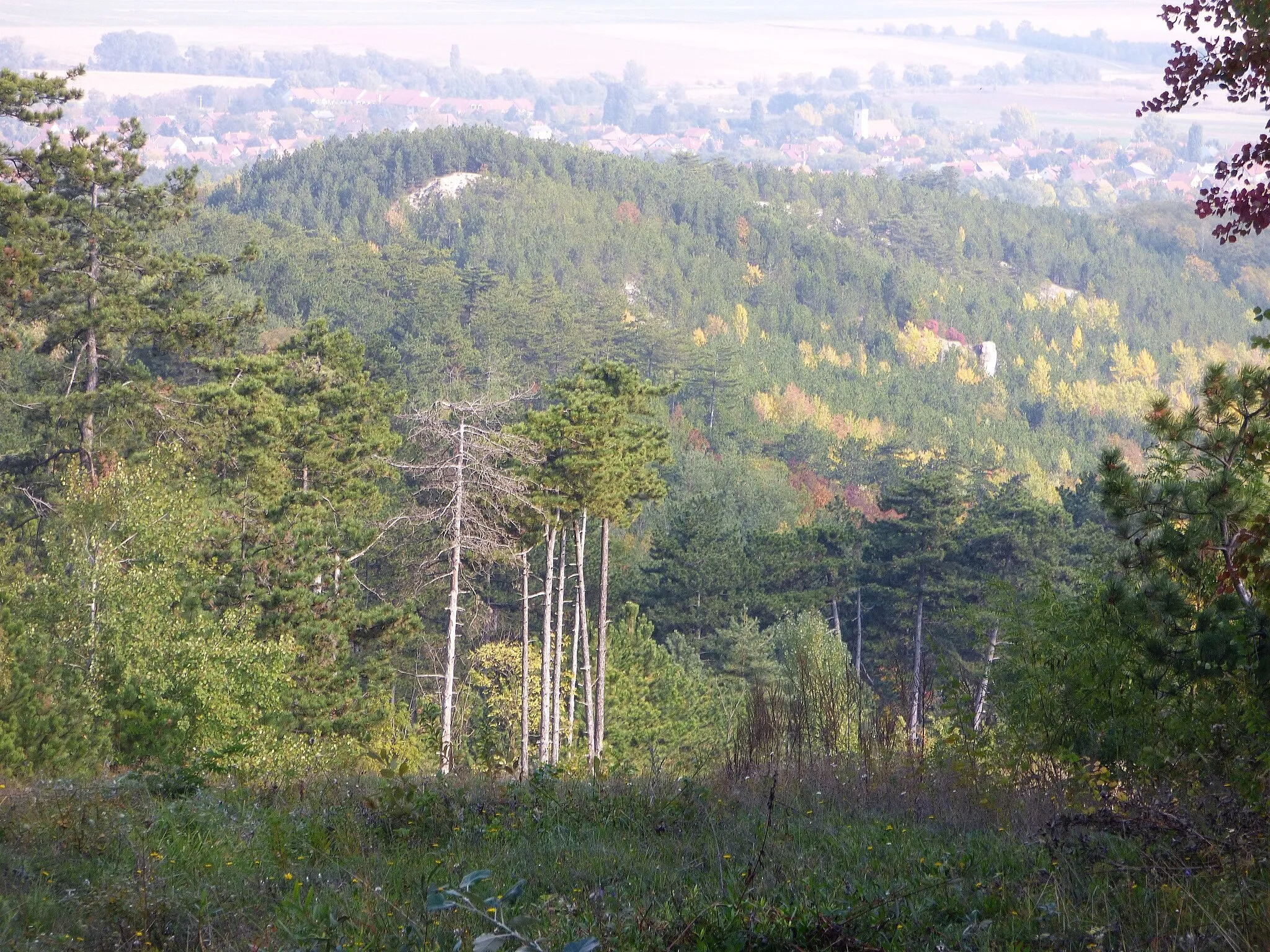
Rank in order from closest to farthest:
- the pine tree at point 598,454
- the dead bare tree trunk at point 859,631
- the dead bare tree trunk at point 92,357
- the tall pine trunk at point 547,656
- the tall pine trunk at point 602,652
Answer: the tall pine trunk at point 547,656
the dead bare tree trunk at point 92,357
the pine tree at point 598,454
the tall pine trunk at point 602,652
the dead bare tree trunk at point 859,631

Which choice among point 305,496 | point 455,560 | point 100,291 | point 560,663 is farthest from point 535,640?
point 100,291

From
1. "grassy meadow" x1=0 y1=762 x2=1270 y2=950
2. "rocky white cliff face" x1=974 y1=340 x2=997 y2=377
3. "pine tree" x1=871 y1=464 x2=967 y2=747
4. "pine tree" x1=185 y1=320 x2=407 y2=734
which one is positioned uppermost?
"grassy meadow" x1=0 y1=762 x2=1270 y2=950

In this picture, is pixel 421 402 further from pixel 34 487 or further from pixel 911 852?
→ pixel 911 852

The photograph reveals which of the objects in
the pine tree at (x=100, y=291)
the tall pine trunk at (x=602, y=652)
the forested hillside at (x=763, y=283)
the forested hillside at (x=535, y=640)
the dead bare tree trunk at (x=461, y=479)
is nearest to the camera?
the forested hillside at (x=535, y=640)

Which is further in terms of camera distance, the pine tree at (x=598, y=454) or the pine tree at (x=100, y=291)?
the pine tree at (x=598, y=454)

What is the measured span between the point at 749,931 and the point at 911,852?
133 cm

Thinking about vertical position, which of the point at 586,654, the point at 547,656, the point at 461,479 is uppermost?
the point at 461,479

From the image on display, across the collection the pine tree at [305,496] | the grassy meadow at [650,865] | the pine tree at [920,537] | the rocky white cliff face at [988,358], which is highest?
the grassy meadow at [650,865]

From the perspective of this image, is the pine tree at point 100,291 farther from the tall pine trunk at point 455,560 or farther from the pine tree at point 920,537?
the pine tree at point 920,537

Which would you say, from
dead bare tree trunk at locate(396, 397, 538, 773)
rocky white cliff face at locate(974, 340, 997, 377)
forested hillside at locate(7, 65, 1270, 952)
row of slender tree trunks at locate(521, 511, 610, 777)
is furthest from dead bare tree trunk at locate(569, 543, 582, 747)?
rocky white cliff face at locate(974, 340, 997, 377)

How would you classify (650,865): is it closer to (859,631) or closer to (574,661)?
(574,661)

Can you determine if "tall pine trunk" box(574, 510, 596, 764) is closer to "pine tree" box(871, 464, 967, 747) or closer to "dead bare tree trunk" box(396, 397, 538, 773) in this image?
"dead bare tree trunk" box(396, 397, 538, 773)

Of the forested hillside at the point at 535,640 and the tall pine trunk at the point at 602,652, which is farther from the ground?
the forested hillside at the point at 535,640

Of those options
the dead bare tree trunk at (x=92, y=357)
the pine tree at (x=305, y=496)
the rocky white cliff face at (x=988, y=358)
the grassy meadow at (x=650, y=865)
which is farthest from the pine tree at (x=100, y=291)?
the rocky white cliff face at (x=988, y=358)
